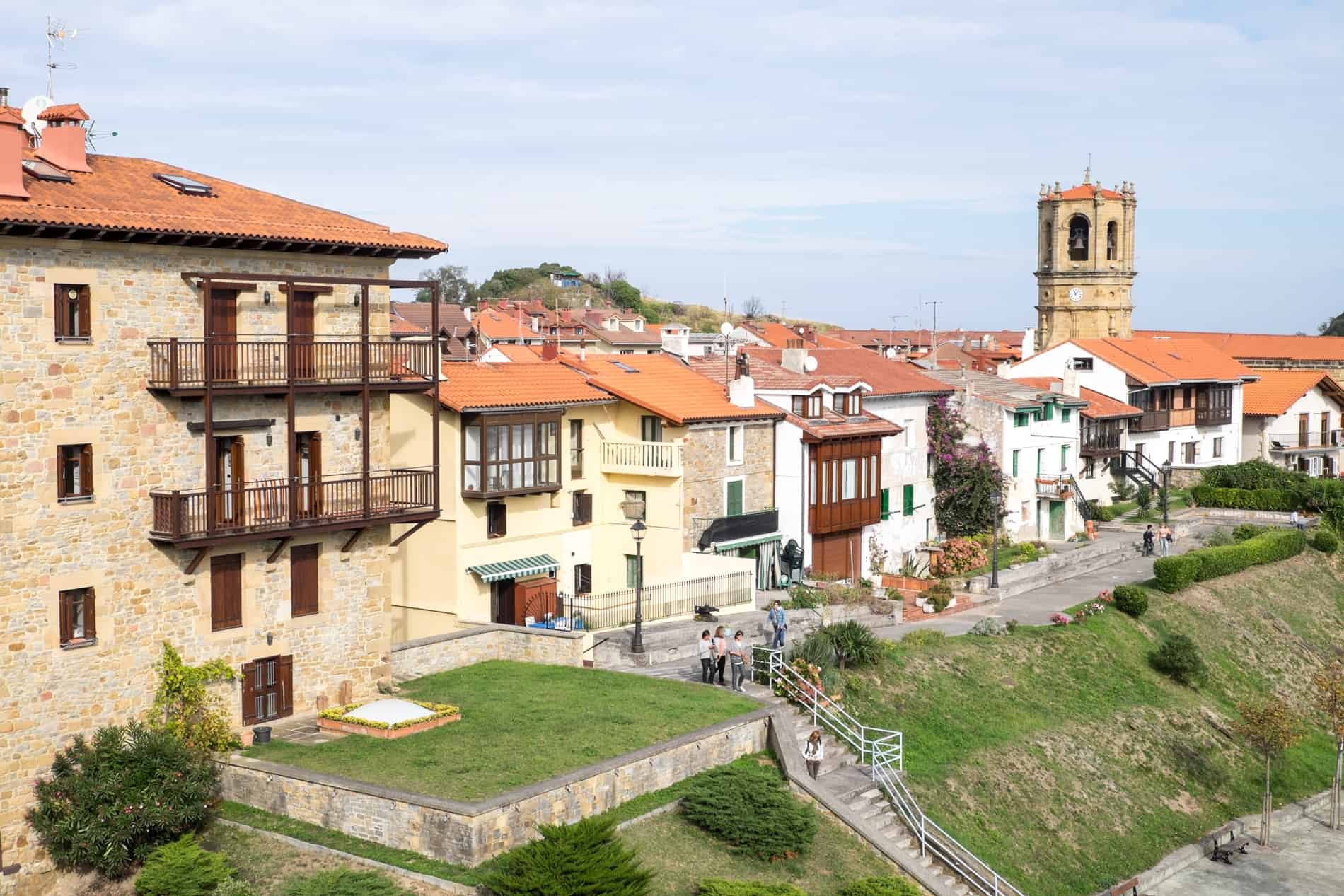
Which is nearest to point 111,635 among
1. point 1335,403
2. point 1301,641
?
point 1301,641

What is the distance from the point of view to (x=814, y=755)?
2864 centimetres

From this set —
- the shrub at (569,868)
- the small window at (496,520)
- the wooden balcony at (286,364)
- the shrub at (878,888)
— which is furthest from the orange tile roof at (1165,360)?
the shrub at (569,868)

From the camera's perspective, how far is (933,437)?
2192 inches

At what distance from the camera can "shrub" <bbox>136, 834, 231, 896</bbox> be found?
881 inches

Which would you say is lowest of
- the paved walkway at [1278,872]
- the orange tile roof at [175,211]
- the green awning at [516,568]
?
the paved walkway at [1278,872]

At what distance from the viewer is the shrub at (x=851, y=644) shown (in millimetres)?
35688

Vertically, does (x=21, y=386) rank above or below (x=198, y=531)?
above

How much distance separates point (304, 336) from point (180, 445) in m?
3.25

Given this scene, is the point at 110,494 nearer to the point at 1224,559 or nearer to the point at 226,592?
the point at 226,592

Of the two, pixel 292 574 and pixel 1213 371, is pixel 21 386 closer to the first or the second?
pixel 292 574

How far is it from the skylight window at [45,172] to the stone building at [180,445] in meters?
0.05

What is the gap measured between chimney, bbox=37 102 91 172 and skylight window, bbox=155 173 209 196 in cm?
157

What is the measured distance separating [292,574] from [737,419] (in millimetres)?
17752

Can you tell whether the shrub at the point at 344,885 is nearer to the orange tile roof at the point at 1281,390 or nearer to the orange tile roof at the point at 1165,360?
the orange tile roof at the point at 1165,360
